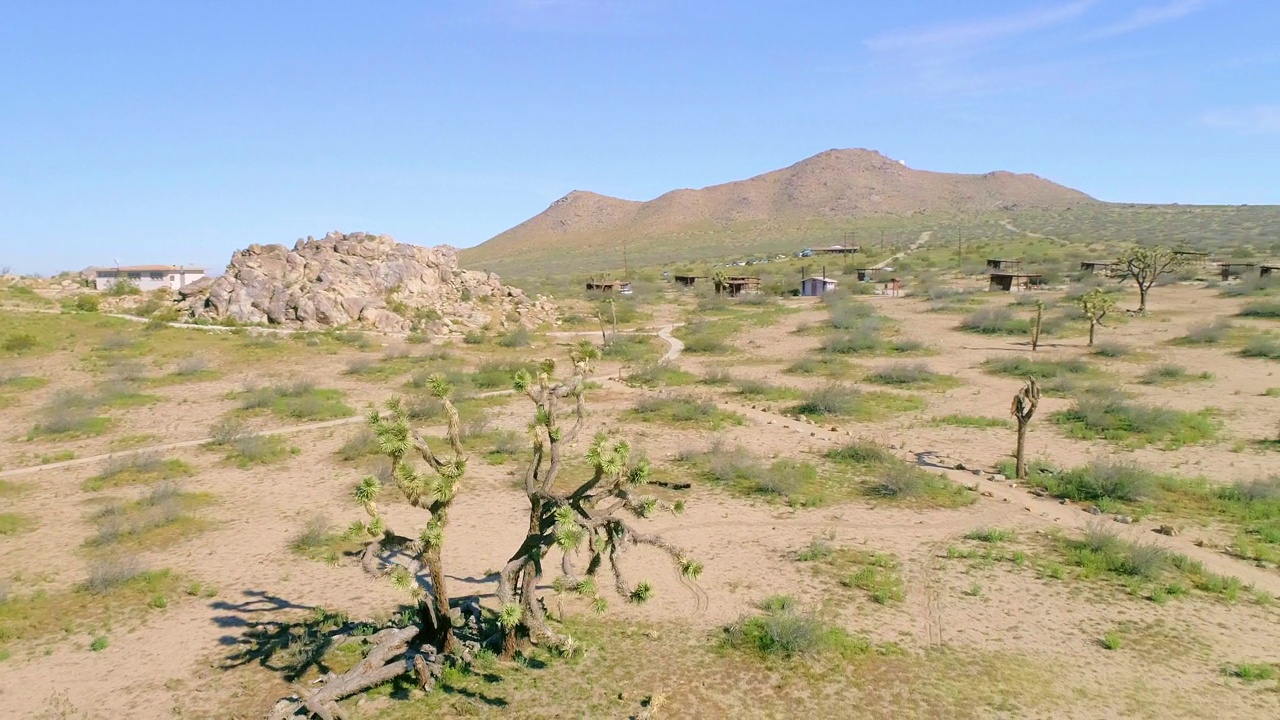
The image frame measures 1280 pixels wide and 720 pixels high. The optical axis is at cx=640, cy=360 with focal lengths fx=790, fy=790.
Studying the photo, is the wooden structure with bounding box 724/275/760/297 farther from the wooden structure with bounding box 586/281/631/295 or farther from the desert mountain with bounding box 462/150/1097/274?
the desert mountain with bounding box 462/150/1097/274

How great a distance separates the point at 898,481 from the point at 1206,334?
22.0m

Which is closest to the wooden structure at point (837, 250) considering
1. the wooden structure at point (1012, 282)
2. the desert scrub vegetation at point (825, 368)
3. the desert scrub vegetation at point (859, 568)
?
the wooden structure at point (1012, 282)

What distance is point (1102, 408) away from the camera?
767 inches

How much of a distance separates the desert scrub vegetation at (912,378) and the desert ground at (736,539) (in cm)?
12

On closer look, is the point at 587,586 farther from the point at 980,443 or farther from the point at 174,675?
the point at 980,443

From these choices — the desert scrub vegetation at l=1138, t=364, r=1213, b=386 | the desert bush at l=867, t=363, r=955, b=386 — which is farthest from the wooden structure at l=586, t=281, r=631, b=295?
the desert scrub vegetation at l=1138, t=364, r=1213, b=386

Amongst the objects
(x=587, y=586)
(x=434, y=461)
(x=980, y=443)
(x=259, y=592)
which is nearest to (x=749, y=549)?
(x=587, y=586)

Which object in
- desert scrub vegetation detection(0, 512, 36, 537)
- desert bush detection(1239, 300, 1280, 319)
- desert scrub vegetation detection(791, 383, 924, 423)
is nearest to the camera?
desert scrub vegetation detection(0, 512, 36, 537)

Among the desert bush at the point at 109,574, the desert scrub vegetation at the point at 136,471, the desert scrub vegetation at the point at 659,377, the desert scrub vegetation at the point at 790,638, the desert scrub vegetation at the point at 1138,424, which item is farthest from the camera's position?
the desert scrub vegetation at the point at 659,377

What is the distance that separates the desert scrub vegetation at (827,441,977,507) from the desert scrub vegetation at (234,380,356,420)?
14.0 m

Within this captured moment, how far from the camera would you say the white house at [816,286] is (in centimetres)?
5178

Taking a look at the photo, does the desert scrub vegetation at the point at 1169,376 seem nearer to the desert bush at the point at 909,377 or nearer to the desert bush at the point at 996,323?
the desert bush at the point at 909,377

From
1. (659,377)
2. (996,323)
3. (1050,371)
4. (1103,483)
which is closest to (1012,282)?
(996,323)

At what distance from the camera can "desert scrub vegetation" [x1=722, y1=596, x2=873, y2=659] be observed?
30.0 ft
